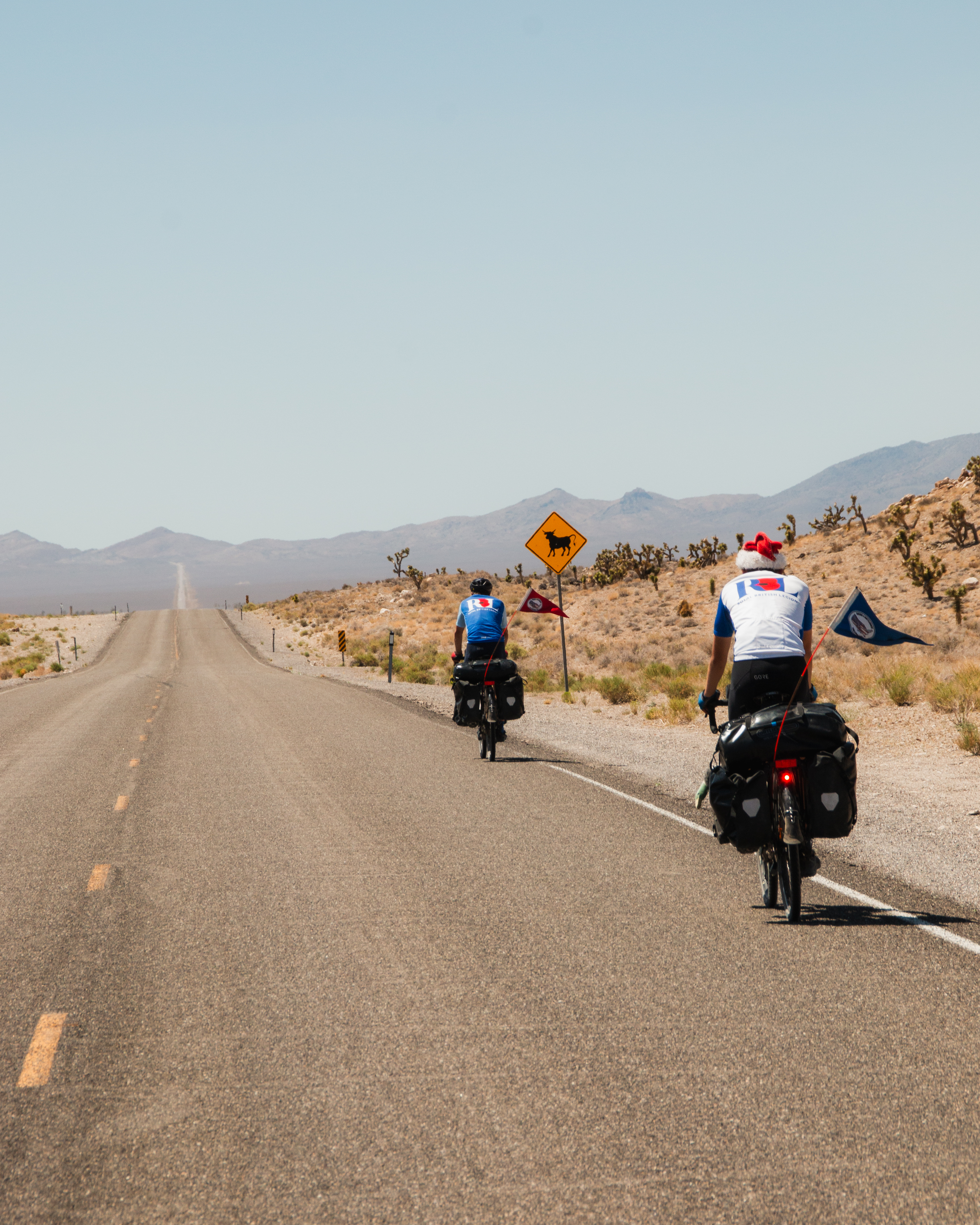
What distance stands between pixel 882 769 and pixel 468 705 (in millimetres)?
5209

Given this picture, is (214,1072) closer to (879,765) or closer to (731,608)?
(731,608)

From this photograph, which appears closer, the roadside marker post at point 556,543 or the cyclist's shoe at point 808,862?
the cyclist's shoe at point 808,862

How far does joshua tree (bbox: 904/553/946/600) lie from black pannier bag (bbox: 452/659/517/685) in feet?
100

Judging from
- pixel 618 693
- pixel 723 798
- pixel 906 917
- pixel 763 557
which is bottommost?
pixel 618 693

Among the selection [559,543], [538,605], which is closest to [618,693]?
[538,605]

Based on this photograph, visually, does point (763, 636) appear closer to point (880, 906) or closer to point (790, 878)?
point (790, 878)

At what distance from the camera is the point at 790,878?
243 inches

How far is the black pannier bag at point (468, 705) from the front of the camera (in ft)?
44.0

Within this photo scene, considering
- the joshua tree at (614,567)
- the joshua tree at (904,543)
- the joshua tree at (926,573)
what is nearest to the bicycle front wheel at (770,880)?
the joshua tree at (926,573)

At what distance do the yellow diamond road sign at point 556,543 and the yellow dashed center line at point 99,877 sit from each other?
14307 mm

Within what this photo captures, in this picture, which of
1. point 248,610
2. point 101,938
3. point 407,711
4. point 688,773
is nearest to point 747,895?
point 101,938

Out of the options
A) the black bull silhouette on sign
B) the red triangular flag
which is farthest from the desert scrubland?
the black bull silhouette on sign

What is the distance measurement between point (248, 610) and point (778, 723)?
10954 centimetres

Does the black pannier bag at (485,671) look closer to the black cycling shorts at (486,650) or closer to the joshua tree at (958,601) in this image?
the black cycling shorts at (486,650)
